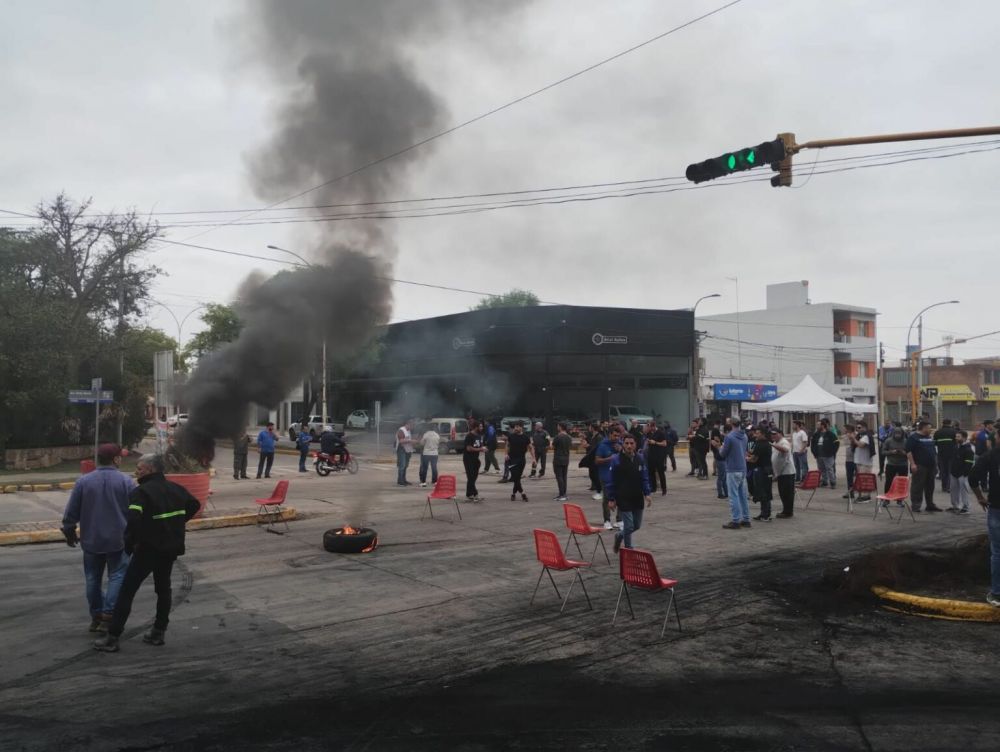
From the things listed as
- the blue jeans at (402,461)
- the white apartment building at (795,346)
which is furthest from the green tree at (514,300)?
the blue jeans at (402,461)

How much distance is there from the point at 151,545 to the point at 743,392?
156ft

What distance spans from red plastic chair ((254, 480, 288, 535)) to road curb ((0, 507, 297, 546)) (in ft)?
0.33

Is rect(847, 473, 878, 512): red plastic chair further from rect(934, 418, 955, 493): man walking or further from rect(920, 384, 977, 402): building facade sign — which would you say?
rect(920, 384, 977, 402): building facade sign

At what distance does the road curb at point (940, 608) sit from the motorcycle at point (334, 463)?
55.8ft

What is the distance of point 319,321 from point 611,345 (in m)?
31.8

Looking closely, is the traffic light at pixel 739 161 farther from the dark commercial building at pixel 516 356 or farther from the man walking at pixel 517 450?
the dark commercial building at pixel 516 356

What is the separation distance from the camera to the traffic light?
363 inches

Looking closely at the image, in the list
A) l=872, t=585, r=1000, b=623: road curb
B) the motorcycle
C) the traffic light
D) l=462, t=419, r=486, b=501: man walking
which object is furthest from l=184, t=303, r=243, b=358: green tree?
l=872, t=585, r=1000, b=623: road curb

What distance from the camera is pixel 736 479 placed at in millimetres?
11570

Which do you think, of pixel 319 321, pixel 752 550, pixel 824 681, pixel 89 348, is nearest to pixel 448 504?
pixel 319 321

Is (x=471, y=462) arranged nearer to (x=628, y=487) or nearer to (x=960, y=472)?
(x=628, y=487)

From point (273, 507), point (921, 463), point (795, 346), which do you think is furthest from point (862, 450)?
point (795, 346)

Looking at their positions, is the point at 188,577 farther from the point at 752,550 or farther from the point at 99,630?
the point at 752,550

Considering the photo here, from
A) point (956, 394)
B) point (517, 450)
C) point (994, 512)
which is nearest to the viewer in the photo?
point (994, 512)
